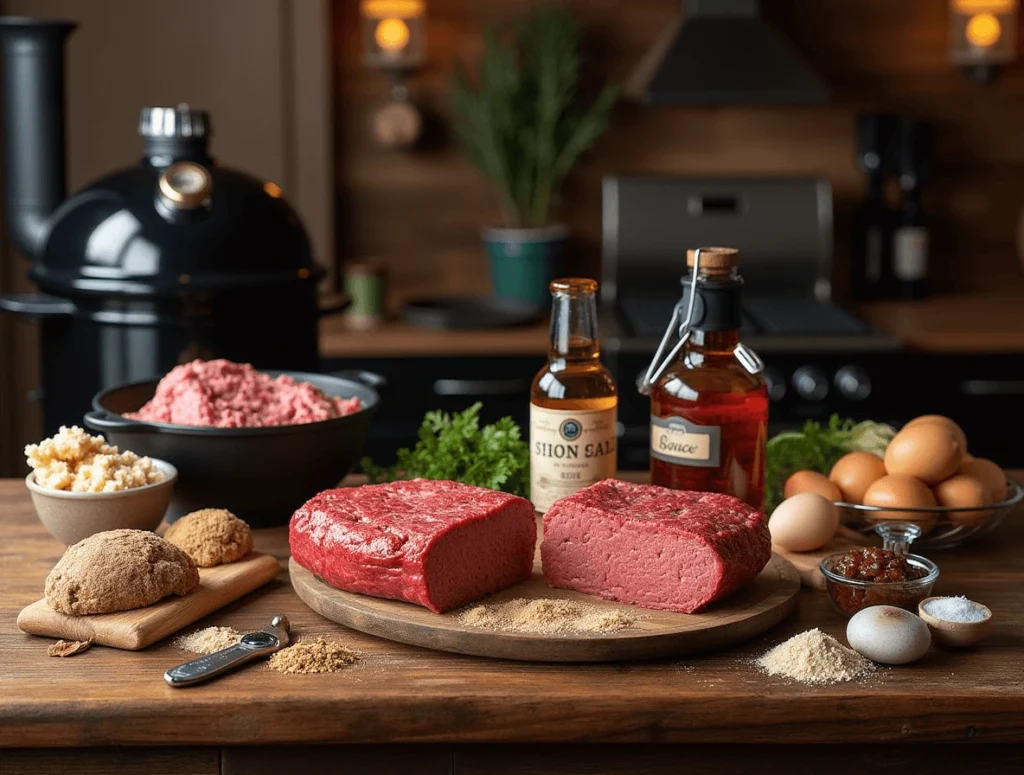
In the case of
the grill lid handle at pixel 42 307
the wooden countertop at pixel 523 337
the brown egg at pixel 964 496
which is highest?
the grill lid handle at pixel 42 307

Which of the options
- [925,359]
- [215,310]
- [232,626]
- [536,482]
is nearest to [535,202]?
[925,359]

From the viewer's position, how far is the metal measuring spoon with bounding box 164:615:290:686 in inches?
46.9

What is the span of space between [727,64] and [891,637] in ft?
8.20

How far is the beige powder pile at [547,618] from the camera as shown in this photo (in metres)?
1.26

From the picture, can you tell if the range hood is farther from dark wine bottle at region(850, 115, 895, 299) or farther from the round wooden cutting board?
the round wooden cutting board

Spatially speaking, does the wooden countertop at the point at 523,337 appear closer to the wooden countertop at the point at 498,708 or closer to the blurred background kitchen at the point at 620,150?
the blurred background kitchen at the point at 620,150

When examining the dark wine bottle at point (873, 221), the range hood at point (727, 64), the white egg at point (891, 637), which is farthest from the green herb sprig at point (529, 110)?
the white egg at point (891, 637)

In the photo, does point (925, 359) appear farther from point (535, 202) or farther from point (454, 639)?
point (454, 639)

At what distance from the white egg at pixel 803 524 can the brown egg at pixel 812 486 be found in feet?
0.22

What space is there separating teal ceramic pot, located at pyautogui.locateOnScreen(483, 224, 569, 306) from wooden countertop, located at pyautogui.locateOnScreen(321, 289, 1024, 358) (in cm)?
21

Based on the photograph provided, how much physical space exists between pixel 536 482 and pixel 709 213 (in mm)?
2325

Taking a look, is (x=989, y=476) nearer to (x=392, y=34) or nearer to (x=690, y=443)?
(x=690, y=443)

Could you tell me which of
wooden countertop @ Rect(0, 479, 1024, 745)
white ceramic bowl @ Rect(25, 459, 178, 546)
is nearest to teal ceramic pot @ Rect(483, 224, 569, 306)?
white ceramic bowl @ Rect(25, 459, 178, 546)

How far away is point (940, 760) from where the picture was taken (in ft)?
4.00
